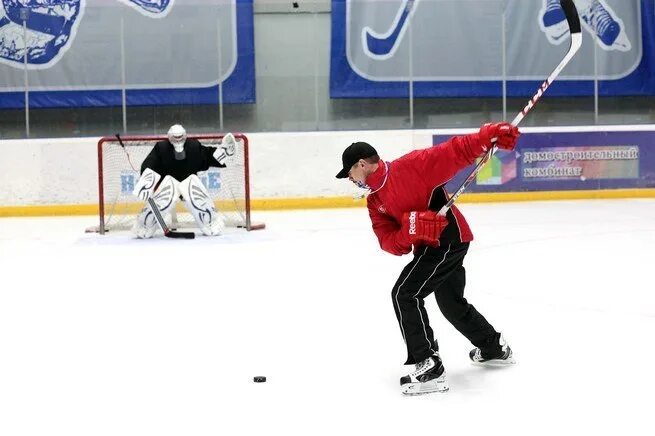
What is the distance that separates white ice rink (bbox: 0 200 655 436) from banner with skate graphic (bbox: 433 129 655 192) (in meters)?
3.19

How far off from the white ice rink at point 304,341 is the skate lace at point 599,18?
451 cm

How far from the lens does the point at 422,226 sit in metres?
2.81

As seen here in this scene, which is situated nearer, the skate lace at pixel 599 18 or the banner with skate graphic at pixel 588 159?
the banner with skate graphic at pixel 588 159

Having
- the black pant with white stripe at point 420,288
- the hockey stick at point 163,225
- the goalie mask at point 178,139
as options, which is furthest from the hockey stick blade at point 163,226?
the black pant with white stripe at point 420,288

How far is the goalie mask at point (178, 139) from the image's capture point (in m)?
7.73

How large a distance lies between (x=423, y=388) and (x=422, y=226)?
18.9 inches

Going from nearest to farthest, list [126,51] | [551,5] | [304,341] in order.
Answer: [304,341] < [126,51] < [551,5]

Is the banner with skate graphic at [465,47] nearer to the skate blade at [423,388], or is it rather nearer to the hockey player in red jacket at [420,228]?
the hockey player in red jacket at [420,228]

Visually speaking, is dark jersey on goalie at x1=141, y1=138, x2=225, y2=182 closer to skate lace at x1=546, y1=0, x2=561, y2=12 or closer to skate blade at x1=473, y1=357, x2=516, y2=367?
skate lace at x1=546, y1=0, x2=561, y2=12

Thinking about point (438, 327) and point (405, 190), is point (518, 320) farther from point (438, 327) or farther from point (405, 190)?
point (405, 190)

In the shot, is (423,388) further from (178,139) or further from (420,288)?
(178,139)

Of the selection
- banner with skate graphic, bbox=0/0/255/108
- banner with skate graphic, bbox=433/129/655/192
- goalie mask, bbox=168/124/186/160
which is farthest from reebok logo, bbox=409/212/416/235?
banner with skate graphic, bbox=0/0/255/108

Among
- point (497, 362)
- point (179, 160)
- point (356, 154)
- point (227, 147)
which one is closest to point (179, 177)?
point (179, 160)

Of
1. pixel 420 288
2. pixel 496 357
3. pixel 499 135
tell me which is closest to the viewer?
pixel 499 135
